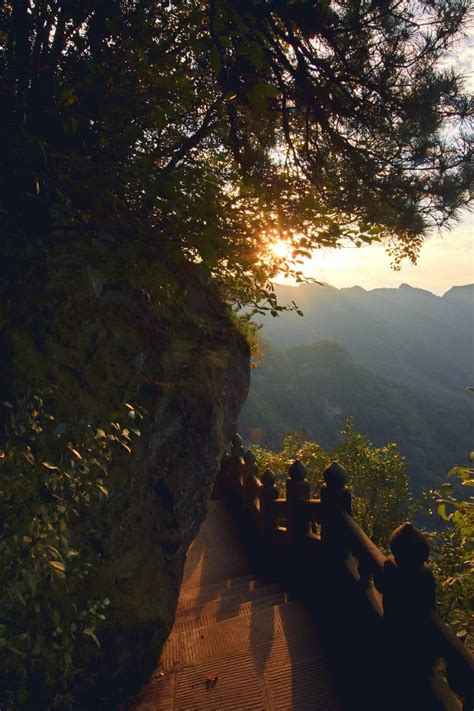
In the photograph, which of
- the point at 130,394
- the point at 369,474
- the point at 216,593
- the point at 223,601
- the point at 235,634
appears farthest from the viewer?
the point at 369,474

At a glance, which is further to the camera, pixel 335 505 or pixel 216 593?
pixel 216 593

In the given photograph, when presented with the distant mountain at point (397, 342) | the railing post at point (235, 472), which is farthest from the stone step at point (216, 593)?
the distant mountain at point (397, 342)

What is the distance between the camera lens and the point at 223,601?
4.77 meters

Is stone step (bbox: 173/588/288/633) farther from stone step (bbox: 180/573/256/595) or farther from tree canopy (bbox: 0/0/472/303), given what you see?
tree canopy (bbox: 0/0/472/303)

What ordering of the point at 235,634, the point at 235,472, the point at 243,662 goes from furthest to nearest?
the point at 235,472 → the point at 235,634 → the point at 243,662

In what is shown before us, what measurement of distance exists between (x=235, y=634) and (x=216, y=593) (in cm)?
191

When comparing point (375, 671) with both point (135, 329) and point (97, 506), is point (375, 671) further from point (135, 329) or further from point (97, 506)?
point (135, 329)

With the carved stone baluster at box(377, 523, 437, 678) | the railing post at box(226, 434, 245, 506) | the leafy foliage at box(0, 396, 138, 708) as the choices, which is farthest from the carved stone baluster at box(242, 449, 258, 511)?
the leafy foliage at box(0, 396, 138, 708)

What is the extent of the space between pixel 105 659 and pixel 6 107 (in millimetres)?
3731

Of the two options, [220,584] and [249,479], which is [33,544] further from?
[249,479]

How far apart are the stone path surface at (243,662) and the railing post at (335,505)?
748 millimetres

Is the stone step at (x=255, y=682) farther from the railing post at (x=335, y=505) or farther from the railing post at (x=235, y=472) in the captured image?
the railing post at (x=235, y=472)

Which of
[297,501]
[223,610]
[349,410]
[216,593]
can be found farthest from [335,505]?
[349,410]

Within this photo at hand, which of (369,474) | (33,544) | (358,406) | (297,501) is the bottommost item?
(358,406)
